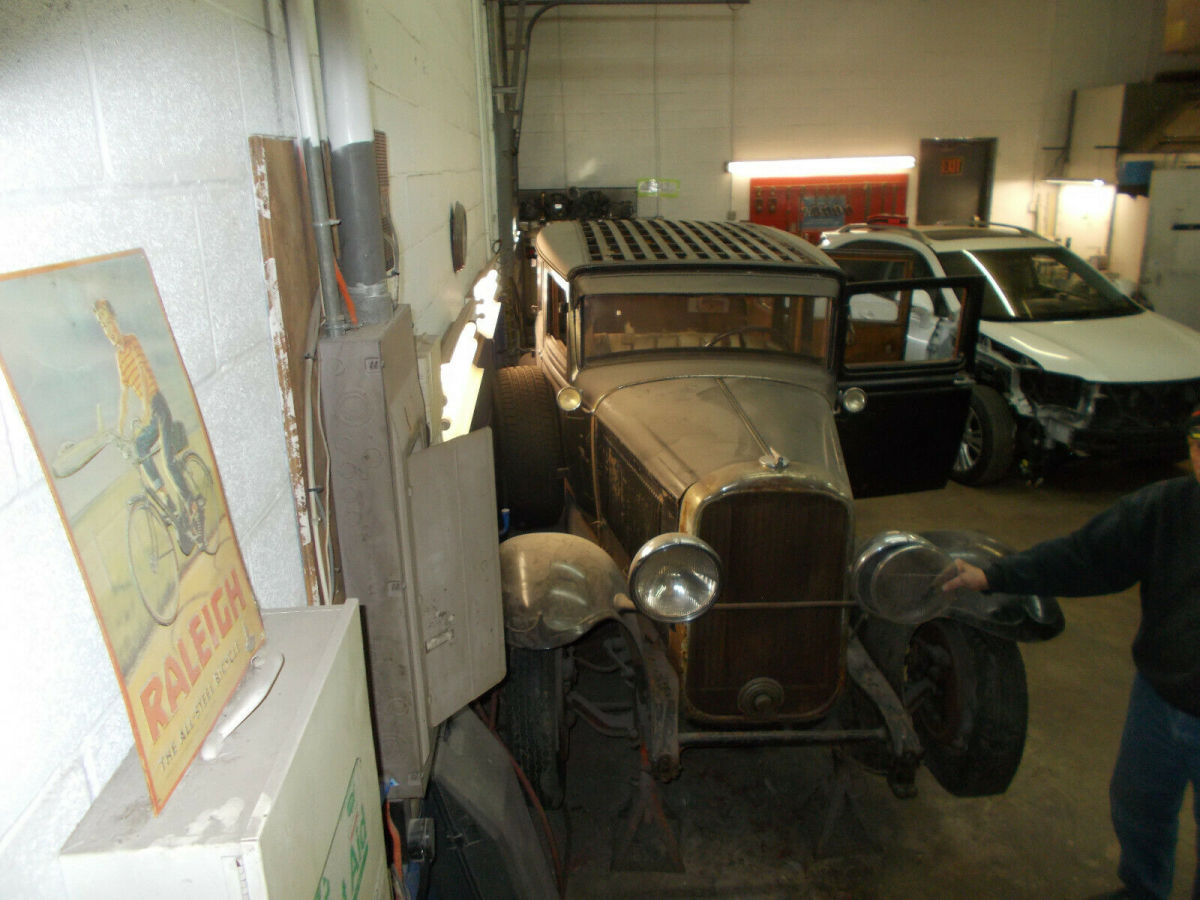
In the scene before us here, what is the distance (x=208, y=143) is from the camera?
48.3 inches

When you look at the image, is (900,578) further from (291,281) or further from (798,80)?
(798,80)

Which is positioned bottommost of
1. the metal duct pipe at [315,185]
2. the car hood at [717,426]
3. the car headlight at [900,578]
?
the car headlight at [900,578]

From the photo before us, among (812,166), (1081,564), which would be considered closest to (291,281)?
(1081,564)

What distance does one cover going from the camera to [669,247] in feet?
13.1

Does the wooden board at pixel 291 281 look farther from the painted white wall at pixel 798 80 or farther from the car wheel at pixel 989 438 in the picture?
the painted white wall at pixel 798 80

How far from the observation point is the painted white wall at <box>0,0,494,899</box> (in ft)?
2.53

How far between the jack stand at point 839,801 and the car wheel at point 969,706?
1.04 feet

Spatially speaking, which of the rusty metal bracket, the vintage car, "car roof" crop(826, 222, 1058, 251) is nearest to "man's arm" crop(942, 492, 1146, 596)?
the vintage car

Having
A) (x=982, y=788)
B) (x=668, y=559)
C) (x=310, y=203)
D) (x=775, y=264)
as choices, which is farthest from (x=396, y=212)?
(x=982, y=788)

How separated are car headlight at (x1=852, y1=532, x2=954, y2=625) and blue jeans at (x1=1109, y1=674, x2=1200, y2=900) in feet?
1.91

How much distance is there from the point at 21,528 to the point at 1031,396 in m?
6.22

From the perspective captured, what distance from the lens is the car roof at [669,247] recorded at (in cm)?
364

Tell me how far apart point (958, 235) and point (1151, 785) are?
566cm

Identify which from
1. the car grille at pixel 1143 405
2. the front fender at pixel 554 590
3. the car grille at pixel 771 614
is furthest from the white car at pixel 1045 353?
the front fender at pixel 554 590
